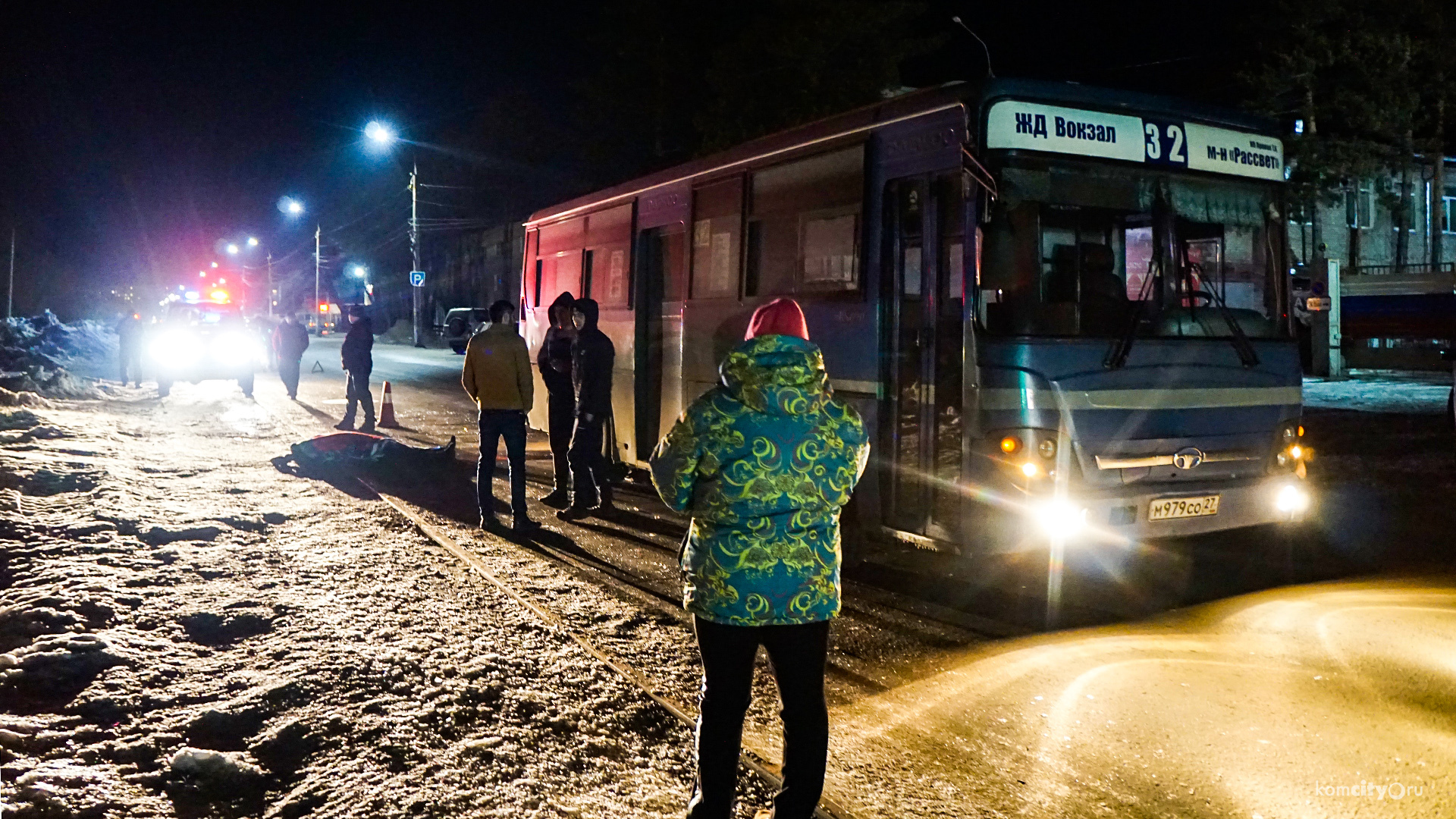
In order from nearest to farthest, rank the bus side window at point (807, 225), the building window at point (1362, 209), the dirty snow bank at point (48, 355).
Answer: the bus side window at point (807, 225) < the dirty snow bank at point (48, 355) < the building window at point (1362, 209)

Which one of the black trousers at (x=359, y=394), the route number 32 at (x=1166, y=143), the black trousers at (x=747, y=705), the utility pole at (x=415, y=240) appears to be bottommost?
the black trousers at (x=747, y=705)

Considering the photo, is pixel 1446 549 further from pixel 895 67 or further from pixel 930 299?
pixel 895 67

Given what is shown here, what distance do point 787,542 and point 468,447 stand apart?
40.5 ft

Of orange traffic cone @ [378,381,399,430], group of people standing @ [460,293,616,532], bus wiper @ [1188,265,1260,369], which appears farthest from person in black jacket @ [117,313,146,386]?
bus wiper @ [1188,265,1260,369]

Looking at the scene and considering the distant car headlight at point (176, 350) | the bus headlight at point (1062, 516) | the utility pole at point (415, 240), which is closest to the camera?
the bus headlight at point (1062, 516)

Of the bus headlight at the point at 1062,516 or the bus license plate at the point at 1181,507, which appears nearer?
the bus headlight at the point at 1062,516

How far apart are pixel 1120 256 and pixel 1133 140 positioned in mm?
738

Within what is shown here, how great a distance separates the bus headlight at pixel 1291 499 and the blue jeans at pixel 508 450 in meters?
5.64

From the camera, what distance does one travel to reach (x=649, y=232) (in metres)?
10.9

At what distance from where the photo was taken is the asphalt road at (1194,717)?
409 cm

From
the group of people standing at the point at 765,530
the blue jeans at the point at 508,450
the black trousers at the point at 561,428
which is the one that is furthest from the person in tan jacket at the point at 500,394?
the group of people standing at the point at 765,530

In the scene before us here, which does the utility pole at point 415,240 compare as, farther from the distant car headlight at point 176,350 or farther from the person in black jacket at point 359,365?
the person in black jacket at point 359,365

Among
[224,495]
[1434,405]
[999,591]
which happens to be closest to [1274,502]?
[999,591]

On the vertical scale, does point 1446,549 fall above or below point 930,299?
below
